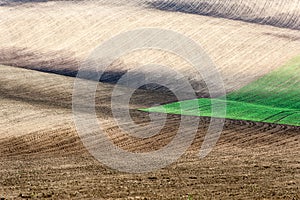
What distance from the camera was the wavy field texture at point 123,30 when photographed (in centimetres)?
4122

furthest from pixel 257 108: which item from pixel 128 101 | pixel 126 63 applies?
pixel 126 63

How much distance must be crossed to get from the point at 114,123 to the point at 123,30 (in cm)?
2354

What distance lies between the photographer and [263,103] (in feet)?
110

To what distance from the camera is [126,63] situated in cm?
4166

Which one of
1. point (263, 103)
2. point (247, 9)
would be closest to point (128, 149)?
point (263, 103)

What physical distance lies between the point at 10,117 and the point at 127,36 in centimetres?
2287

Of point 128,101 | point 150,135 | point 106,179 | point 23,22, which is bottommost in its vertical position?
point 23,22

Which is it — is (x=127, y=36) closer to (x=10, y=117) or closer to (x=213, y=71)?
(x=213, y=71)

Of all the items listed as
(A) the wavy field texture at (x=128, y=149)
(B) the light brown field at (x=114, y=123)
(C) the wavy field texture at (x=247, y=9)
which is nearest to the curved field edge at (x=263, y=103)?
(B) the light brown field at (x=114, y=123)

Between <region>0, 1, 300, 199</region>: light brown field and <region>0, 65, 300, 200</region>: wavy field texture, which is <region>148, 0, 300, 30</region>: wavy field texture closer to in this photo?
<region>0, 1, 300, 199</region>: light brown field

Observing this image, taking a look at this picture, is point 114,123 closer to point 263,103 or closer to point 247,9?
point 263,103

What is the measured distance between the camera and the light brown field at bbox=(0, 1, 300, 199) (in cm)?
1625

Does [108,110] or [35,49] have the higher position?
[108,110]

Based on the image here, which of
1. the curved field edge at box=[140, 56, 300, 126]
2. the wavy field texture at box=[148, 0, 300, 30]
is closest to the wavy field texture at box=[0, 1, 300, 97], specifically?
the curved field edge at box=[140, 56, 300, 126]
